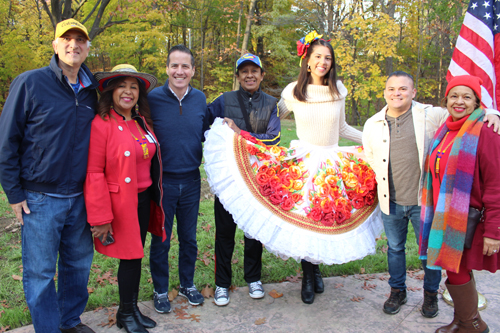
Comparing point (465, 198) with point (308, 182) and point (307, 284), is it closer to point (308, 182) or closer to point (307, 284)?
point (308, 182)

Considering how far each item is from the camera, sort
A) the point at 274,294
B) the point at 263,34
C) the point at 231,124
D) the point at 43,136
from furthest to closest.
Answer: the point at 263,34 → the point at 274,294 → the point at 231,124 → the point at 43,136

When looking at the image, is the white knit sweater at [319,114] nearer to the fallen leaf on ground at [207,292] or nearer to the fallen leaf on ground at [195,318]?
the fallen leaf on ground at [207,292]

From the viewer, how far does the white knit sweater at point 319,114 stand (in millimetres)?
3584

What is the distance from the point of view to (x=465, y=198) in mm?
2684

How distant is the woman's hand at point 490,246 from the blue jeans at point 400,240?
0.63 m

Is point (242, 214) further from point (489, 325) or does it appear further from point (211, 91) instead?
point (211, 91)

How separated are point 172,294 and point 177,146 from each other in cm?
153

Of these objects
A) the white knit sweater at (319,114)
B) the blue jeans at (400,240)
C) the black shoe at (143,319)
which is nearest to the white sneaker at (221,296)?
the black shoe at (143,319)

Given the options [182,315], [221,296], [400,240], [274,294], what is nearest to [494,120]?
[400,240]

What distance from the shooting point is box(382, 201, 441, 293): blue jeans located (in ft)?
10.7

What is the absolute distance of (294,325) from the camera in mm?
3199

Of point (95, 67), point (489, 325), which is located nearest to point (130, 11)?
point (489, 325)

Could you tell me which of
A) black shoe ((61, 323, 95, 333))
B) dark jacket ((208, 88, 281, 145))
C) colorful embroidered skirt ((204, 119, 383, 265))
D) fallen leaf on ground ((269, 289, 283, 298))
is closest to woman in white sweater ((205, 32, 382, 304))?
colorful embroidered skirt ((204, 119, 383, 265))

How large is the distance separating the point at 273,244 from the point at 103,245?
138 cm
